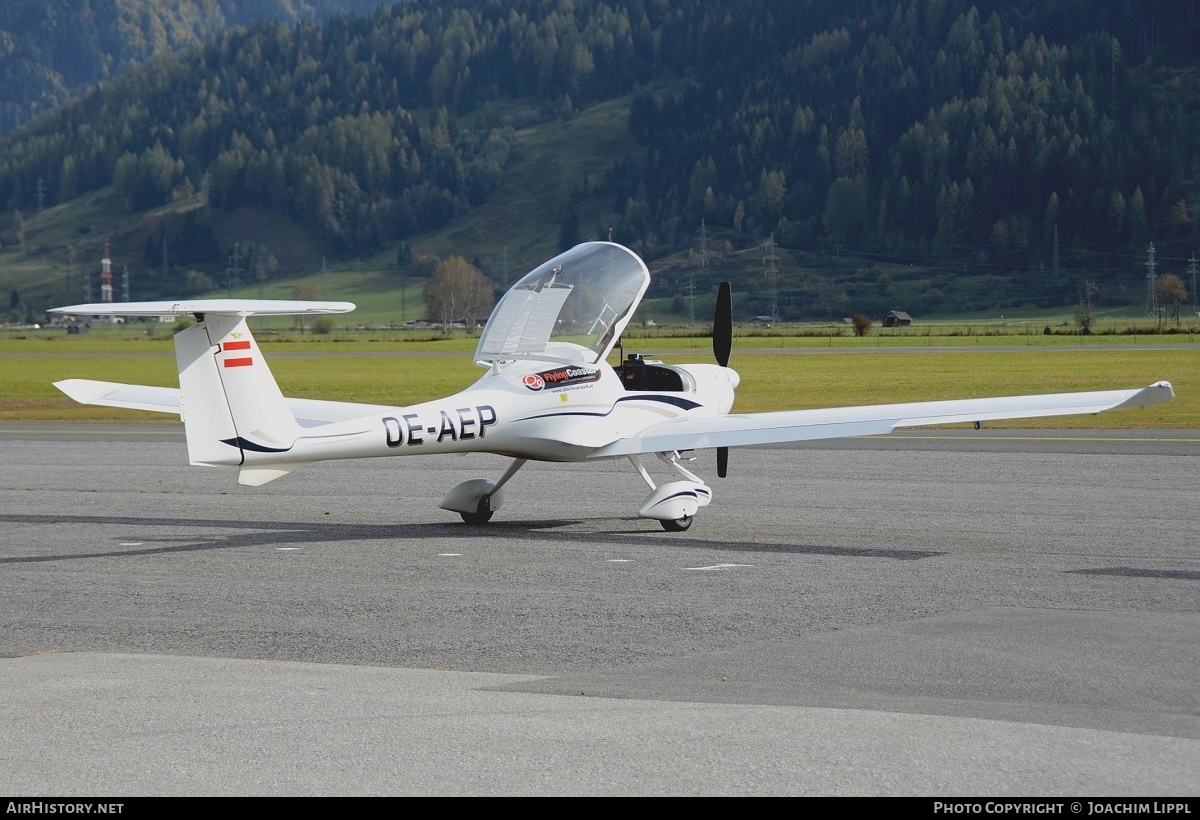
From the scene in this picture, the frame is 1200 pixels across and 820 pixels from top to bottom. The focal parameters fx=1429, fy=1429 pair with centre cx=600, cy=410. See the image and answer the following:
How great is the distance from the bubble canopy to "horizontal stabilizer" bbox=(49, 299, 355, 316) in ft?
8.59

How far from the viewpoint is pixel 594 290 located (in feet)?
52.1

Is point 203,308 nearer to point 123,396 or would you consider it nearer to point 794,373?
point 123,396

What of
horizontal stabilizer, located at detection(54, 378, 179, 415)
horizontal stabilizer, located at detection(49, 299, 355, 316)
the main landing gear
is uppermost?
horizontal stabilizer, located at detection(49, 299, 355, 316)

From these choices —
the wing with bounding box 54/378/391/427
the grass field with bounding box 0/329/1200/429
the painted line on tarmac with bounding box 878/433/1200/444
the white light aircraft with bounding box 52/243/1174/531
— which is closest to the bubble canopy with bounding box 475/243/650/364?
the white light aircraft with bounding box 52/243/1174/531

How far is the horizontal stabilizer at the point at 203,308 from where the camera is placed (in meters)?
11.8

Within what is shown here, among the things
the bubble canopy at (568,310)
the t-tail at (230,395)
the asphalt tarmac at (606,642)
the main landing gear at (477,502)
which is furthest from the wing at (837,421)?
the t-tail at (230,395)

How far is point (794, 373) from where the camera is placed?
2213 inches

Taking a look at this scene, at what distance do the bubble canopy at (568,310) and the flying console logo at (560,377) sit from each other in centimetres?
15

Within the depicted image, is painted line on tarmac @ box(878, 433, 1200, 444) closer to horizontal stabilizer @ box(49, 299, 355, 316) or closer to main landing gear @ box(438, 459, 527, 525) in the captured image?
main landing gear @ box(438, 459, 527, 525)

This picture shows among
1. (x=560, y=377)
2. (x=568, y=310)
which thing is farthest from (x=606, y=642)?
(x=568, y=310)

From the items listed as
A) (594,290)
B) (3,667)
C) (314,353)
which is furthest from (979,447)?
(314,353)

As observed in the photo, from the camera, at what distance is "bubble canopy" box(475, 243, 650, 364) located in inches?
615

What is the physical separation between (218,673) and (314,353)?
79.4 meters

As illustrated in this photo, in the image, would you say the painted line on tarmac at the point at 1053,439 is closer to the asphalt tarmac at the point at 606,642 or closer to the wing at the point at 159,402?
the asphalt tarmac at the point at 606,642
